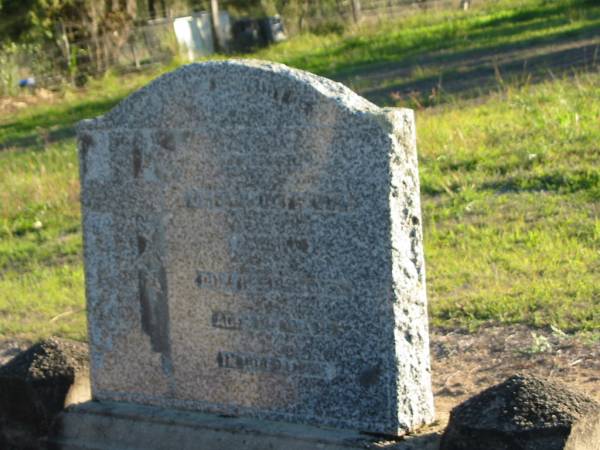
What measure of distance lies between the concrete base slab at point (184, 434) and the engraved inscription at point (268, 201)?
2.66 feet

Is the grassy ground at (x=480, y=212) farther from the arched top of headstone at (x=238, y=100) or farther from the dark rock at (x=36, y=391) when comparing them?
the arched top of headstone at (x=238, y=100)

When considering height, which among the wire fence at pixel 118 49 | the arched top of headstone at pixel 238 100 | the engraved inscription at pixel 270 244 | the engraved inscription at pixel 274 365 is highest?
the arched top of headstone at pixel 238 100

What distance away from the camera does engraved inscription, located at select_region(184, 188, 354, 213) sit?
422cm

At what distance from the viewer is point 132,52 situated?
81.3ft

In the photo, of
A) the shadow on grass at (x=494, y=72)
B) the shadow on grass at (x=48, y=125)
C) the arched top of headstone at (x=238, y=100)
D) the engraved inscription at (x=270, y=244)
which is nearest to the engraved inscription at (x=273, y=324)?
the engraved inscription at (x=270, y=244)

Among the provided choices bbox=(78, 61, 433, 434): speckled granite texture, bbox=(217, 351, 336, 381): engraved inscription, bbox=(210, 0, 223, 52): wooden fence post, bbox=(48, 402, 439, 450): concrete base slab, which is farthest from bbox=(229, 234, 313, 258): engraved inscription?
bbox=(210, 0, 223, 52): wooden fence post

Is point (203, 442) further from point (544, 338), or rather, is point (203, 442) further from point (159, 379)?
point (544, 338)

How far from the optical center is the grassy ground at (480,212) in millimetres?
6316

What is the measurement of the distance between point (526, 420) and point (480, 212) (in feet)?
14.0

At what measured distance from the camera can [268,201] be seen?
4.39 metres

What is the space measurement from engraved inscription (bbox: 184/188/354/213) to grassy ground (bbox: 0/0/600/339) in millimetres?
1922

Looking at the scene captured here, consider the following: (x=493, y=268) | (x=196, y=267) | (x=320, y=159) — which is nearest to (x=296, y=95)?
(x=320, y=159)

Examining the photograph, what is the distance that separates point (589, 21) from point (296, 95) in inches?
616

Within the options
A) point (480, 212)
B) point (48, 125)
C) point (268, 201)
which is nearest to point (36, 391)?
point (268, 201)
